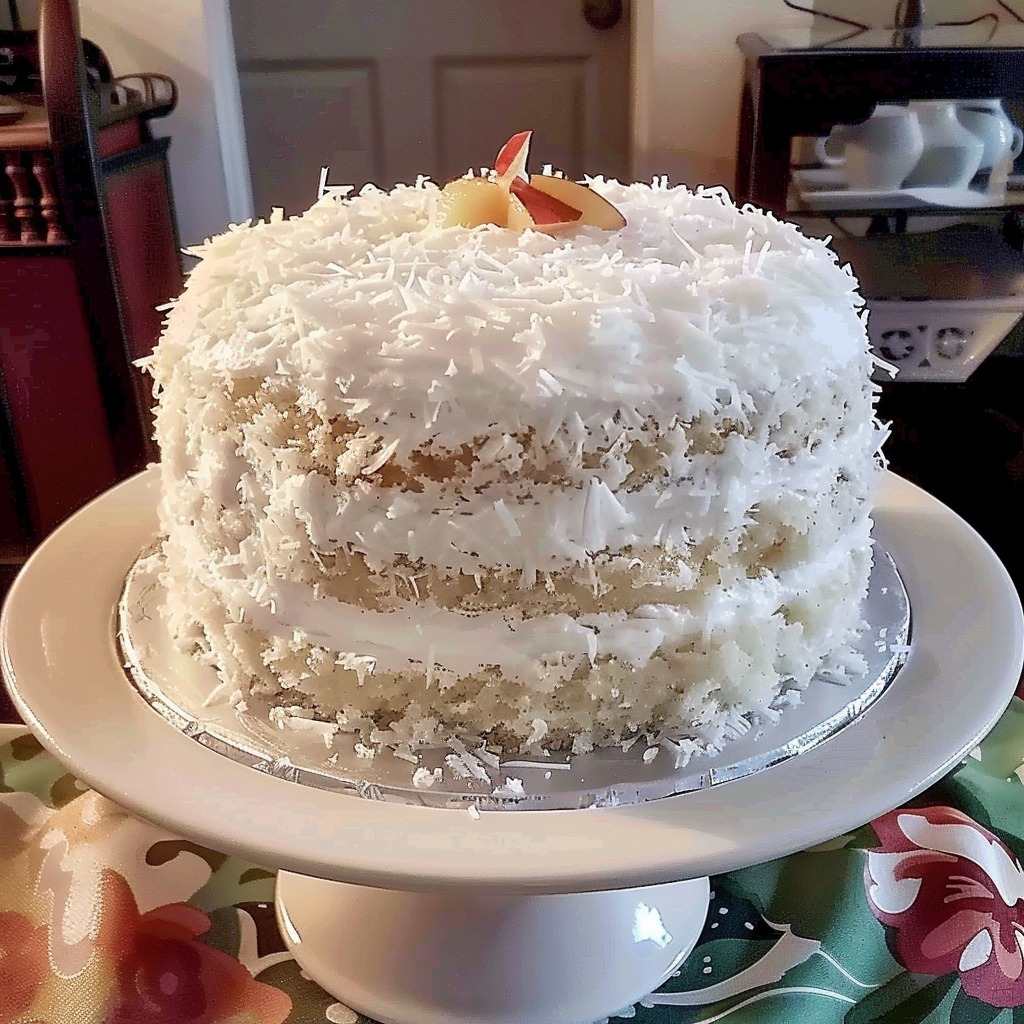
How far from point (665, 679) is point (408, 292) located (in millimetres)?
351

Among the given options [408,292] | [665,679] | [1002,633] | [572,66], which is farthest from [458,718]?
[572,66]

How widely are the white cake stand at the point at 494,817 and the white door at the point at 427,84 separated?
1.83 metres

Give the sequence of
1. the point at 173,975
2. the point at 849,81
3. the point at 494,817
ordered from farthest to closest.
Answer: the point at 849,81 → the point at 173,975 → the point at 494,817

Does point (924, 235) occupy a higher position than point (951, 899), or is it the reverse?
point (924, 235)

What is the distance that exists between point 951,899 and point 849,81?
135cm

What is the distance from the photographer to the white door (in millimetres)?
2613

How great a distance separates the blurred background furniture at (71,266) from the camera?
1.73 m

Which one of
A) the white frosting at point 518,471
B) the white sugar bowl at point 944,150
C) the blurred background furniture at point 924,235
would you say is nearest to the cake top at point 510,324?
the white frosting at point 518,471

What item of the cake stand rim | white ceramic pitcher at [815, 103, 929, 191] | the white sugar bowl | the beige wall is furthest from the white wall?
the cake stand rim

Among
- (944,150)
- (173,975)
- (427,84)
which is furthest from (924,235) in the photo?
(173,975)

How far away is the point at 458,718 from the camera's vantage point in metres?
0.80

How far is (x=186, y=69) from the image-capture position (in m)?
2.11

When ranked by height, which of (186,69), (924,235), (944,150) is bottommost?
(924,235)

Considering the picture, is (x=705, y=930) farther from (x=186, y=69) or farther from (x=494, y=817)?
(x=186, y=69)
